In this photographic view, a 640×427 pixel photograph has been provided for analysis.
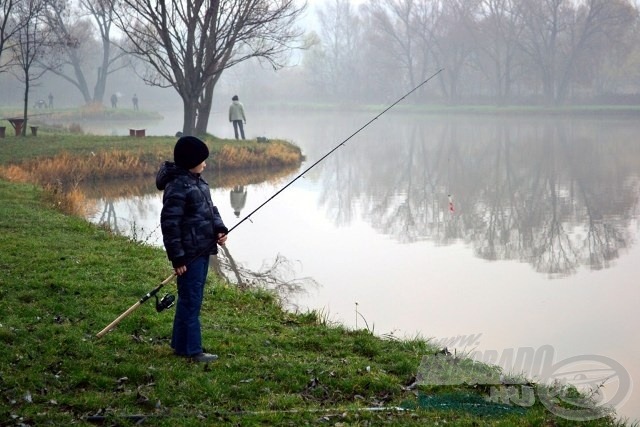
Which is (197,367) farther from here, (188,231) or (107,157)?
(107,157)

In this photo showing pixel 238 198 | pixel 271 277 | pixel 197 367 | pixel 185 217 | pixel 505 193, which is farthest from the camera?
pixel 505 193

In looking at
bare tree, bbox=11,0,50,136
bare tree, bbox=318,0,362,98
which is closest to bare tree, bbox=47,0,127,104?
bare tree, bbox=11,0,50,136

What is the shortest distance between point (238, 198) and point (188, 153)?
13.6 m

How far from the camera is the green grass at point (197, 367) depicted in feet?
17.9

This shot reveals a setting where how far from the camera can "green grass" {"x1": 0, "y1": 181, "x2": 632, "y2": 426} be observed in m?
5.44

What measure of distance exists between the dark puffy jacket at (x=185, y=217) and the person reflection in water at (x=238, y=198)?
10990 millimetres

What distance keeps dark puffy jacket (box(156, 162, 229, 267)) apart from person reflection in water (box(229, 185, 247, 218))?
11.0 meters

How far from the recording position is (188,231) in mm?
6344

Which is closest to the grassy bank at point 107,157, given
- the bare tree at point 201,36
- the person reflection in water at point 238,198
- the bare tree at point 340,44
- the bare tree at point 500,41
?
the bare tree at point 201,36

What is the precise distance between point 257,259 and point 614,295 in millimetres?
5204

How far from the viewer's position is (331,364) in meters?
6.55

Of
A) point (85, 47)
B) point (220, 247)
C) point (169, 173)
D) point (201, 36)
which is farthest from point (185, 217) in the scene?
point (85, 47)

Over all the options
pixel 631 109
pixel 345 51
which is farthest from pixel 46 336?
pixel 345 51

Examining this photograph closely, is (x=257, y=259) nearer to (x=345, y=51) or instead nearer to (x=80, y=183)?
(x=80, y=183)
